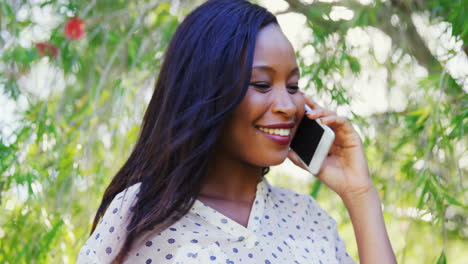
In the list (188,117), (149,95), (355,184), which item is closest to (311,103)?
(355,184)

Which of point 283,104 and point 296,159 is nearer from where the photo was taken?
point 283,104

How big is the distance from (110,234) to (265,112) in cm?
37

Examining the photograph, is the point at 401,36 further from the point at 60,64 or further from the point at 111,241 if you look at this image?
the point at 111,241

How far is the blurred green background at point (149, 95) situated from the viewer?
1.69 metres

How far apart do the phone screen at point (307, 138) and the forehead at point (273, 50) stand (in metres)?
0.17

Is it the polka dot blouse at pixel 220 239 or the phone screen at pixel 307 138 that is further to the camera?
the phone screen at pixel 307 138

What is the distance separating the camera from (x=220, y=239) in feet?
3.94

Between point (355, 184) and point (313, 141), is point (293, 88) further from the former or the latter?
point (355, 184)

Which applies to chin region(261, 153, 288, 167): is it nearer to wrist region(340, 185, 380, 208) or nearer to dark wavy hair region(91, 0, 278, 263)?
dark wavy hair region(91, 0, 278, 263)

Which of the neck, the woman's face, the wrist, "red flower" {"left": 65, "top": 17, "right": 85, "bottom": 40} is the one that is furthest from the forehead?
"red flower" {"left": 65, "top": 17, "right": 85, "bottom": 40}

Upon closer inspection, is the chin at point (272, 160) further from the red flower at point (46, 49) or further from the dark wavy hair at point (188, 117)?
the red flower at point (46, 49)

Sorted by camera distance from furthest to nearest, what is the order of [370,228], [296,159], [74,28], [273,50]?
[74,28]
[296,159]
[370,228]
[273,50]

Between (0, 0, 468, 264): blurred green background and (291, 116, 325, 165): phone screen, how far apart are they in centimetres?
33

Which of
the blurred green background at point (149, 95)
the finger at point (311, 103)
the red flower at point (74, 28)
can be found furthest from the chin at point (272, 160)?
the red flower at point (74, 28)
